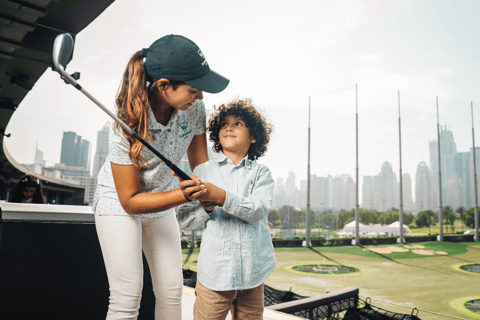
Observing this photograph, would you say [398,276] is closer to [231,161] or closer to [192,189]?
[231,161]

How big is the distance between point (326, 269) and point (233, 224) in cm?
2354

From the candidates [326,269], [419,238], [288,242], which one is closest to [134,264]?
[326,269]

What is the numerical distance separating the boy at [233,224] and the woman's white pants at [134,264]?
7 cm

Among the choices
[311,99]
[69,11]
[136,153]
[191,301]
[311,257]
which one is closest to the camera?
[136,153]

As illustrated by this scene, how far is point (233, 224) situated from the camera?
3.02 feet

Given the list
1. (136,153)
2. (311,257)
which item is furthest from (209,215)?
(311,257)

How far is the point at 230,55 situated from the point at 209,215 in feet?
207

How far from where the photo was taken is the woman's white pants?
80 cm

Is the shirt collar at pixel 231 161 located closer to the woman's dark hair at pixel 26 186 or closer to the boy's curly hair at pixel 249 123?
the boy's curly hair at pixel 249 123

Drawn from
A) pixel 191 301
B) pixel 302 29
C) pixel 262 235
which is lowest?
pixel 191 301

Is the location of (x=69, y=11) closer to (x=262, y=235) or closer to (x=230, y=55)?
(x=262, y=235)

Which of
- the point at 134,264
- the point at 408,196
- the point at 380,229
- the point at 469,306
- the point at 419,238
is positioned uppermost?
the point at 408,196

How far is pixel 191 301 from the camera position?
178cm

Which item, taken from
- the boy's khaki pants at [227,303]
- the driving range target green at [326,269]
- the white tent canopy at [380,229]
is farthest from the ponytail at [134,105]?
the white tent canopy at [380,229]
